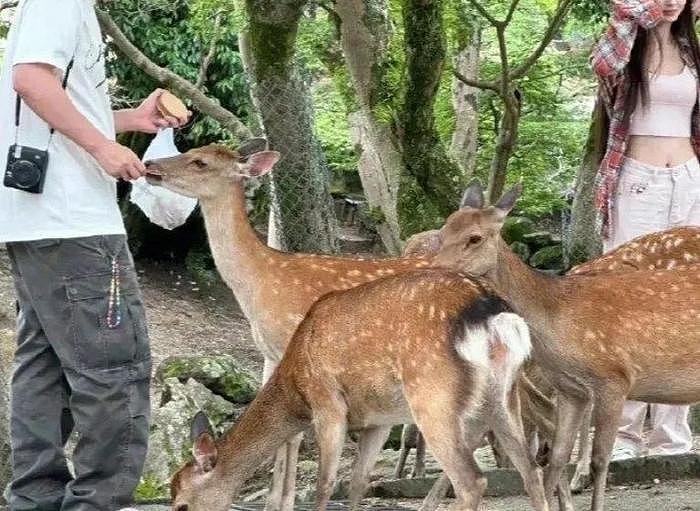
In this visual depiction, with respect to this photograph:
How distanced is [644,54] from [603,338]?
1.64 metres

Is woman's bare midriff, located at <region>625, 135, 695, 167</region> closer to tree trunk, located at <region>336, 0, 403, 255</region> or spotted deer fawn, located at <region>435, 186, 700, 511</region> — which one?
spotted deer fawn, located at <region>435, 186, 700, 511</region>

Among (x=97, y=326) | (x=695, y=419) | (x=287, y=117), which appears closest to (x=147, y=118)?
(x=97, y=326)

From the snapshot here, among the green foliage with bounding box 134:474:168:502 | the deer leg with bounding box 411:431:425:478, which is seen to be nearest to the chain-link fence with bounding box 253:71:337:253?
the green foliage with bounding box 134:474:168:502

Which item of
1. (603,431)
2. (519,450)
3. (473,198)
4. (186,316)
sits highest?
(473,198)

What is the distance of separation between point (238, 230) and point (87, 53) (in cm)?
164

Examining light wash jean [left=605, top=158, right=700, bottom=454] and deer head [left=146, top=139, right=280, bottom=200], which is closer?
deer head [left=146, top=139, right=280, bottom=200]

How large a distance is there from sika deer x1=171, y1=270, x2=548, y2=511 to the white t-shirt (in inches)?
36.2

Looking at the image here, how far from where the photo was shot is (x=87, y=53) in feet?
16.3

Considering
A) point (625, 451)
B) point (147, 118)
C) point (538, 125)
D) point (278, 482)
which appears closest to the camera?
point (147, 118)

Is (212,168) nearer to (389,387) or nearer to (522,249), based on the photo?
(389,387)

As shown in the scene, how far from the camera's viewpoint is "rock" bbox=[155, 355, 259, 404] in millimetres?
10664

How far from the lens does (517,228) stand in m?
15.8

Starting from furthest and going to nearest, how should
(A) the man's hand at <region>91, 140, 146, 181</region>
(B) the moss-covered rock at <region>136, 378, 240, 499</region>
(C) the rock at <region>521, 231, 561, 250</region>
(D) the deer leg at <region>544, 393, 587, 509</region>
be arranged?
(C) the rock at <region>521, 231, 561, 250</region>
(B) the moss-covered rock at <region>136, 378, 240, 499</region>
(D) the deer leg at <region>544, 393, 587, 509</region>
(A) the man's hand at <region>91, 140, 146, 181</region>

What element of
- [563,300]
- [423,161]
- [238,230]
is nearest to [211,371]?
[423,161]
